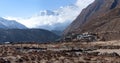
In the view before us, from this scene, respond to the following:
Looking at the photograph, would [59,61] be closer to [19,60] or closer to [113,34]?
[19,60]

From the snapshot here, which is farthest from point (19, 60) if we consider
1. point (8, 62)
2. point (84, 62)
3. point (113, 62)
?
point (113, 62)

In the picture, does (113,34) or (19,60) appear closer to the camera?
(19,60)

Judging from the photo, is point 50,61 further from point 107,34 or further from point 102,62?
point 107,34

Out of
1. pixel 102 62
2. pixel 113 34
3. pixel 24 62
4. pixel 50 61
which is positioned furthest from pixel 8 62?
pixel 113 34

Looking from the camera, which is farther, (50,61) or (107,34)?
(107,34)

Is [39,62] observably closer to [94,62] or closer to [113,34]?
[94,62]

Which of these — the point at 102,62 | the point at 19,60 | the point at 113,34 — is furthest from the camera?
the point at 113,34

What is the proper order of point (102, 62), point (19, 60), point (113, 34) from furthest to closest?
1. point (113, 34)
2. point (19, 60)
3. point (102, 62)
